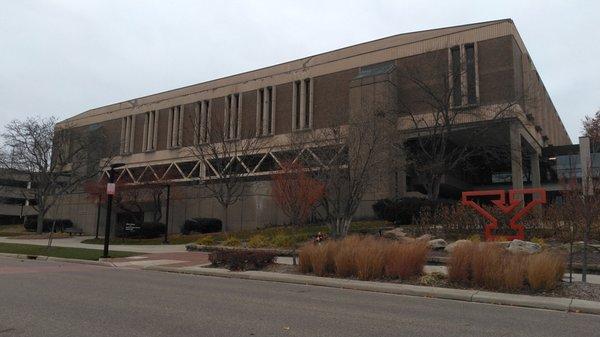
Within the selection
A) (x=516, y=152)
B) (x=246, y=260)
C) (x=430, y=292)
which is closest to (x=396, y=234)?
(x=246, y=260)

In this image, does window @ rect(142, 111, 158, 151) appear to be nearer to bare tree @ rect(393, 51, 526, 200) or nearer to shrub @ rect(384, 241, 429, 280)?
bare tree @ rect(393, 51, 526, 200)

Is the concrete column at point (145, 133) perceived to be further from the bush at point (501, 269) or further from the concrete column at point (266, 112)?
the bush at point (501, 269)

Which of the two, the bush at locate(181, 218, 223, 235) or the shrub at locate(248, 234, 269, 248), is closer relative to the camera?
the shrub at locate(248, 234, 269, 248)

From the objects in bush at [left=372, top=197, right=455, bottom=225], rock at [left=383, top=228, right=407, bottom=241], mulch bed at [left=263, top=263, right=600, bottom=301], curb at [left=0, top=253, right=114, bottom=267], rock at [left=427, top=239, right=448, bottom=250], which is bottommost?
curb at [left=0, top=253, right=114, bottom=267]

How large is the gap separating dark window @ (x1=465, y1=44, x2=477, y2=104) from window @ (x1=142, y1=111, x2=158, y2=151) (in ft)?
119

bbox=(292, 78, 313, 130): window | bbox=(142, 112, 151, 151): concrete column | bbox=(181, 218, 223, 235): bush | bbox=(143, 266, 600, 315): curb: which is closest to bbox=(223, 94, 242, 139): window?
bbox=(292, 78, 313, 130): window

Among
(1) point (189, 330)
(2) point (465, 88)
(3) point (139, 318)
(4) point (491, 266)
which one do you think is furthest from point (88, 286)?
(2) point (465, 88)

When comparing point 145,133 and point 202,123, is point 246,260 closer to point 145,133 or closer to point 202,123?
point 202,123

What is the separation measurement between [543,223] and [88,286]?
664 inches

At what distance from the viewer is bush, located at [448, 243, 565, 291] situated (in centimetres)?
1117

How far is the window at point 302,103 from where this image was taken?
47.1 metres

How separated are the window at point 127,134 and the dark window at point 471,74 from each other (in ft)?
134

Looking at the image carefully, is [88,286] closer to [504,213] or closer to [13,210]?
[504,213]

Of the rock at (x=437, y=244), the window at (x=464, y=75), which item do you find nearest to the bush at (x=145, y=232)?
the rock at (x=437, y=244)
